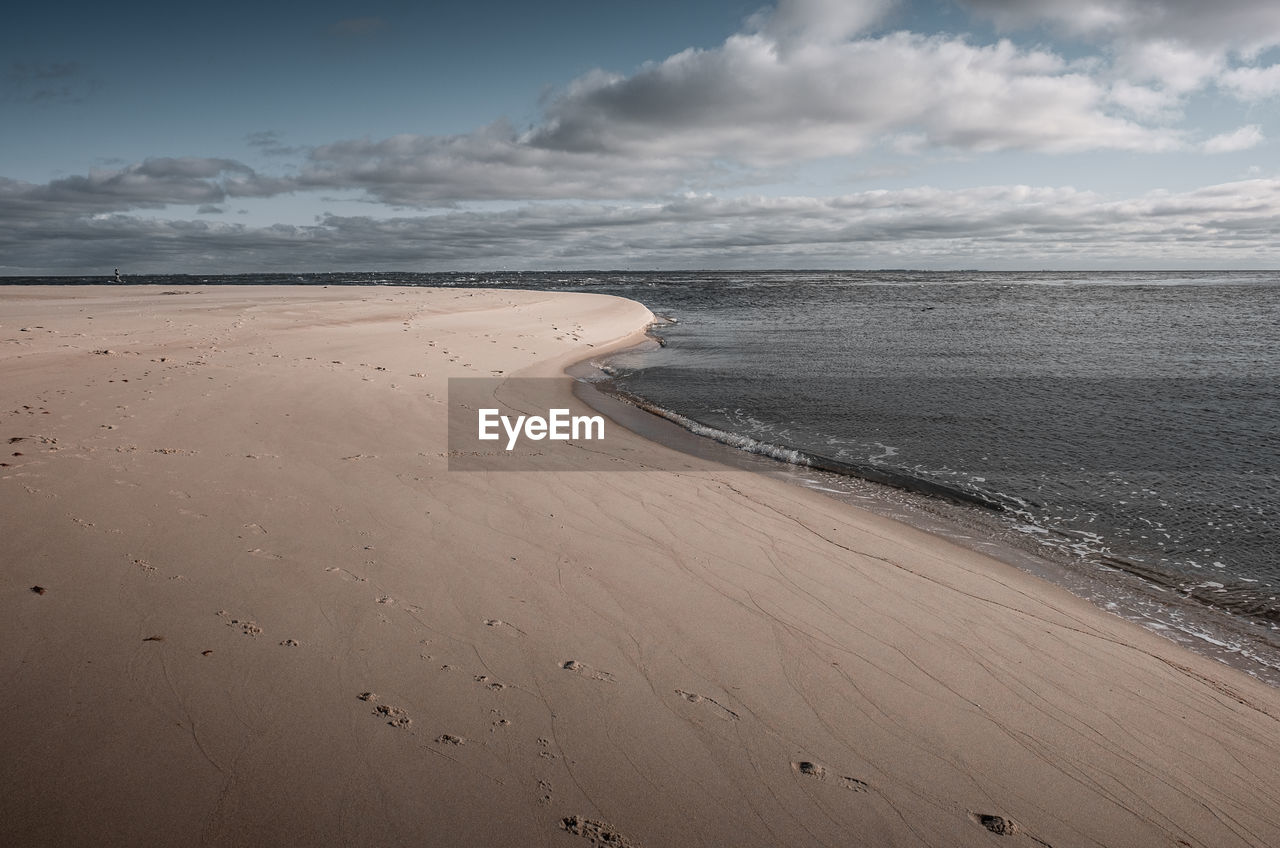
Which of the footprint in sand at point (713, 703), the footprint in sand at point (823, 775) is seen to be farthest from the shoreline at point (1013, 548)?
the footprint in sand at point (713, 703)

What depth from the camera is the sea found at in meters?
7.30

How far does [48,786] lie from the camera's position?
10.4ft

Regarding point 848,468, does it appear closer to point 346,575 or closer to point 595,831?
point 346,575

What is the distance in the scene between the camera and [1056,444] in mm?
12312

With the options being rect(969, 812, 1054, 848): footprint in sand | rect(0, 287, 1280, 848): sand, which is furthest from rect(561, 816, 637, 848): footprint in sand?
rect(969, 812, 1054, 848): footprint in sand

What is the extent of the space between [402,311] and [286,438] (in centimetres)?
2207

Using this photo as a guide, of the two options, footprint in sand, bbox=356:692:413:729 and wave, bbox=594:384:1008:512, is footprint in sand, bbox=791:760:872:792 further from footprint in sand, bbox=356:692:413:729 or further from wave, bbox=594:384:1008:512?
wave, bbox=594:384:1008:512

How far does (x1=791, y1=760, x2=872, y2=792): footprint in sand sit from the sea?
4436mm


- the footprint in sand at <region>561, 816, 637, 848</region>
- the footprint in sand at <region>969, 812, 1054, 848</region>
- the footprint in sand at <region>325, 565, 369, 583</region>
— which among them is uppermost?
the footprint in sand at <region>325, 565, 369, 583</region>

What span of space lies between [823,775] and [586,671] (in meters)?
1.61

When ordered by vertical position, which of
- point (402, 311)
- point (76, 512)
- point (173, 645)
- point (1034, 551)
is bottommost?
point (1034, 551)

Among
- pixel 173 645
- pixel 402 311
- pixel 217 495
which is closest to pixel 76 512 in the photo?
pixel 217 495

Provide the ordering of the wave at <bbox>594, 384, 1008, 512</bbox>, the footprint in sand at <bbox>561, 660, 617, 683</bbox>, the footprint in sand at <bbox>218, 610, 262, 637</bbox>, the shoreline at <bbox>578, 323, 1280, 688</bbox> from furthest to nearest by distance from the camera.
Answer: the wave at <bbox>594, 384, 1008, 512</bbox>
the shoreline at <bbox>578, 323, 1280, 688</bbox>
the footprint in sand at <bbox>218, 610, 262, 637</bbox>
the footprint in sand at <bbox>561, 660, 617, 683</bbox>

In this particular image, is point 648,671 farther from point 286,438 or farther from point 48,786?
point 286,438
